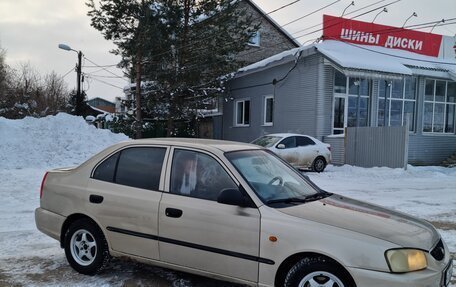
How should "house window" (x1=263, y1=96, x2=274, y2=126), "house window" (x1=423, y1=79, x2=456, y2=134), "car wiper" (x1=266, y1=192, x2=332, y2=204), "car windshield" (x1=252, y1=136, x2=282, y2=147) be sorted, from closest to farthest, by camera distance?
"car wiper" (x1=266, y1=192, x2=332, y2=204), "car windshield" (x1=252, y1=136, x2=282, y2=147), "house window" (x1=423, y1=79, x2=456, y2=134), "house window" (x1=263, y1=96, x2=274, y2=126)

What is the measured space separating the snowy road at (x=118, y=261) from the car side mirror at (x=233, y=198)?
1183mm

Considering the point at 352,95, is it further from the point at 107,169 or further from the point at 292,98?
the point at 107,169

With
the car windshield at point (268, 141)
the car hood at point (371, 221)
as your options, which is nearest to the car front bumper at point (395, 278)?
the car hood at point (371, 221)

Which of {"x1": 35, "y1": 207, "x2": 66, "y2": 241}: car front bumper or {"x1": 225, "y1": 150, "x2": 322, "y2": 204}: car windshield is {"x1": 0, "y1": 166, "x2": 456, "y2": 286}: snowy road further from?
{"x1": 225, "y1": 150, "x2": 322, "y2": 204}: car windshield

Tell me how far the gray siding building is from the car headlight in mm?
15028

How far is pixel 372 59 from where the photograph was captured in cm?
1970

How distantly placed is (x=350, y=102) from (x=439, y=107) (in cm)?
578

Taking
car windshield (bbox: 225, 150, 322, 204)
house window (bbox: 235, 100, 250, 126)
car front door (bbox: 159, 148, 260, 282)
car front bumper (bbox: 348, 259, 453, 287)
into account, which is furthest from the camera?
house window (bbox: 235, 100, 250, 126)

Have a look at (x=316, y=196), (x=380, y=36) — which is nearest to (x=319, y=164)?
(x=380, y=36)

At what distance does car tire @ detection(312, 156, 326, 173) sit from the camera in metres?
16.8

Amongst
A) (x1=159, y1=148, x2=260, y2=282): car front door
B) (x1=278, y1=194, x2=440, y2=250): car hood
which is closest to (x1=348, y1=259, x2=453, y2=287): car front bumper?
(x1=278, y1=194, x2=440, y2=250): car hood

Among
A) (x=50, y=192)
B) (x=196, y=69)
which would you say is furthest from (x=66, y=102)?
(x=50, y=192)

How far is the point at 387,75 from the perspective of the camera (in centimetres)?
1873

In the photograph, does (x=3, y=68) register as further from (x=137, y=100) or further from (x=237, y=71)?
(x=237, y=71)
